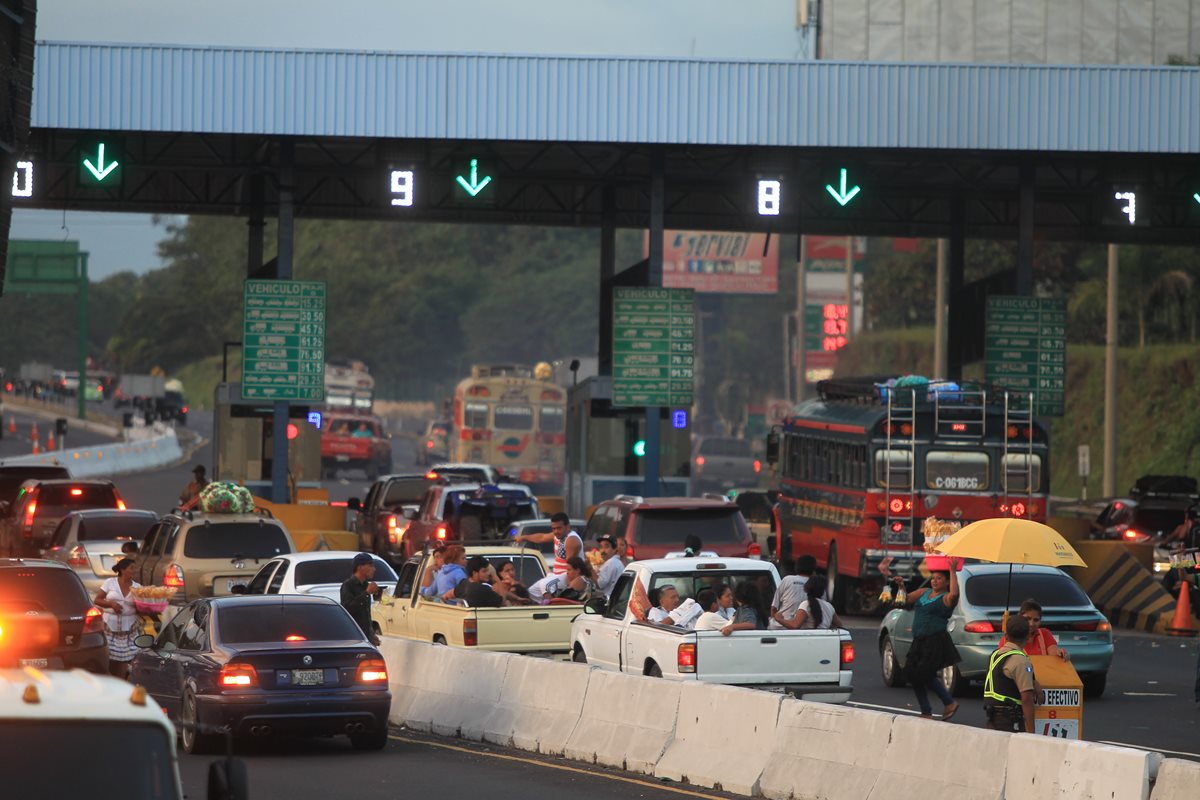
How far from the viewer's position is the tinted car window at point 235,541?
25203 mm

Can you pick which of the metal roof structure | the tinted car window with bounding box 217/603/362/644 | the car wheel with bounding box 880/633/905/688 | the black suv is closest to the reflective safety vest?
the tinted car window with bounding box 217/603/362/644

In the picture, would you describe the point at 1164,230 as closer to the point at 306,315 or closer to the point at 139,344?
the point at 306,315

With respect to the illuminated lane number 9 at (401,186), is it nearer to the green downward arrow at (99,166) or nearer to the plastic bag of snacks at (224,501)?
the green downward arrow at (99,166)

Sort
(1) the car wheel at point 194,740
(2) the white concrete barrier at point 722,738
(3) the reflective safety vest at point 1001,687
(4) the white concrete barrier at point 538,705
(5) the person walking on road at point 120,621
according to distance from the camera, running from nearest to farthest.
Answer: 1. (3) the reflective safety vest at point 1001,687
2. (2) the white concrete barrier at point 722,738
3. (1) the car wheel at point 194,740
4. (4) the white concrete barrier at point 538,705
5. (5) the person walking on road at point 120,621

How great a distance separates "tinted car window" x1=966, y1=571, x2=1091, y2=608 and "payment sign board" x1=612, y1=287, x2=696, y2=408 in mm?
14671

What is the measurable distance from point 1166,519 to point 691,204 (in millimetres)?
12301

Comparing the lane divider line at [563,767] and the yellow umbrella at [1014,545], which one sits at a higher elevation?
the yellow umbrella at [1014,545]

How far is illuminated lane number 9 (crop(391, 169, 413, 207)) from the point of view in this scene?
115 feet

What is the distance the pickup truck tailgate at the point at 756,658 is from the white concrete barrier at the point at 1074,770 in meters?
5.38

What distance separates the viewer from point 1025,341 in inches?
1460

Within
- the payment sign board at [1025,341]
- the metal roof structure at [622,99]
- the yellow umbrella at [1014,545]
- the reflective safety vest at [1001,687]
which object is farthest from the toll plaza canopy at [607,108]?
the reflective safety vest at [1001,687]

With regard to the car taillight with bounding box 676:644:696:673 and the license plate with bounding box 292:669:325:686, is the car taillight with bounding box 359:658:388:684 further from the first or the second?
the car taillight with bounding box 676:644:696:673

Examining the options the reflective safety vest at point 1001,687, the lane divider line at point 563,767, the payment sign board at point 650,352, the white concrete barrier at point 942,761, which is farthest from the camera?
the payment sign board at point 650,352

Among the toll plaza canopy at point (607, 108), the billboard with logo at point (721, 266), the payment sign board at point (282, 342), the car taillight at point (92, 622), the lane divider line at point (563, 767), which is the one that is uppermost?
the billboard with logo at point (721, 266)
